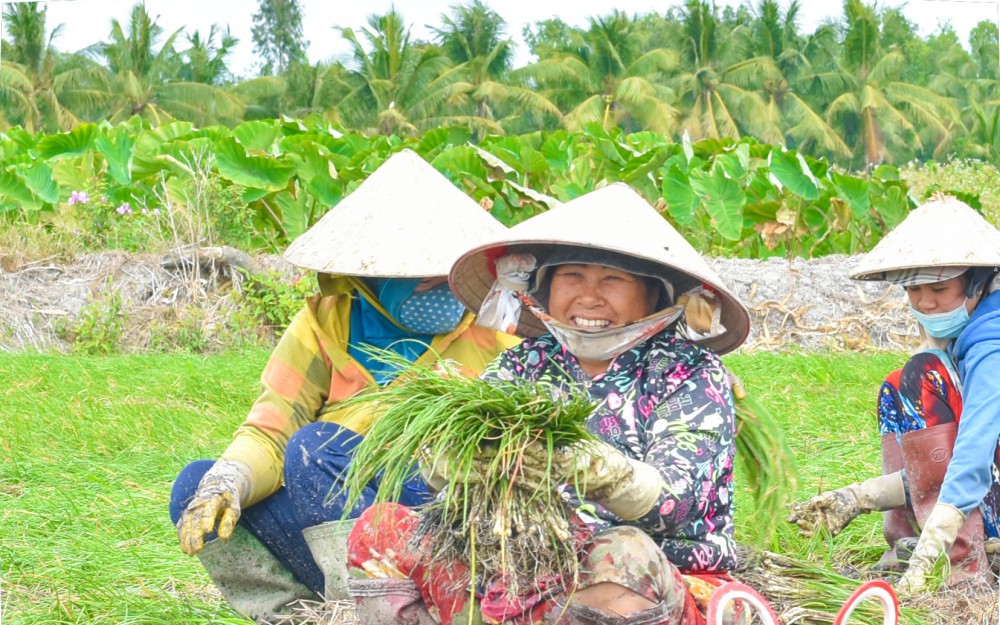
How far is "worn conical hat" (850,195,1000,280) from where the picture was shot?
3.21m

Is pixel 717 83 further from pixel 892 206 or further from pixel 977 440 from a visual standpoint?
pixel 977 440

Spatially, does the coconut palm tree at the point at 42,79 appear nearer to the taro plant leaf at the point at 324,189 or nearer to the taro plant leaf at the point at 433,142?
the taro plant leaf at the point at 433,142

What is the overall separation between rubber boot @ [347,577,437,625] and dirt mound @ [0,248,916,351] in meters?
6.05

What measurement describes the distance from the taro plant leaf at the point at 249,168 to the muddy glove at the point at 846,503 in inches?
263

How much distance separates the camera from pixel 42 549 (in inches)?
140

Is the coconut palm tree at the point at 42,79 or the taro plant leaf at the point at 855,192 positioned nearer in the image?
the taro plant leaf at the point at 855,192

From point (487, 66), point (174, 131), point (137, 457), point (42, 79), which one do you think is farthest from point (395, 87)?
point (137, 457)

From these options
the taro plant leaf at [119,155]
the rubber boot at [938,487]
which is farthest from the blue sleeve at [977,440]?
the taro plant leaf at [119,155]

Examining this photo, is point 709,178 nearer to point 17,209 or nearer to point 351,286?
point 17,209

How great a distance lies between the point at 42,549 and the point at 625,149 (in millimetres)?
8002

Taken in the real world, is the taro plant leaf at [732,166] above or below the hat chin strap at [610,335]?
below

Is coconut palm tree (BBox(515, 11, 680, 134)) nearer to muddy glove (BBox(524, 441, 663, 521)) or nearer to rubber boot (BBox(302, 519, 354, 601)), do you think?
rubber boot (BBox(302, 519, 354, 601))

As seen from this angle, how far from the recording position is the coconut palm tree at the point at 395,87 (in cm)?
3450

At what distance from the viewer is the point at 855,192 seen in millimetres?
9562
